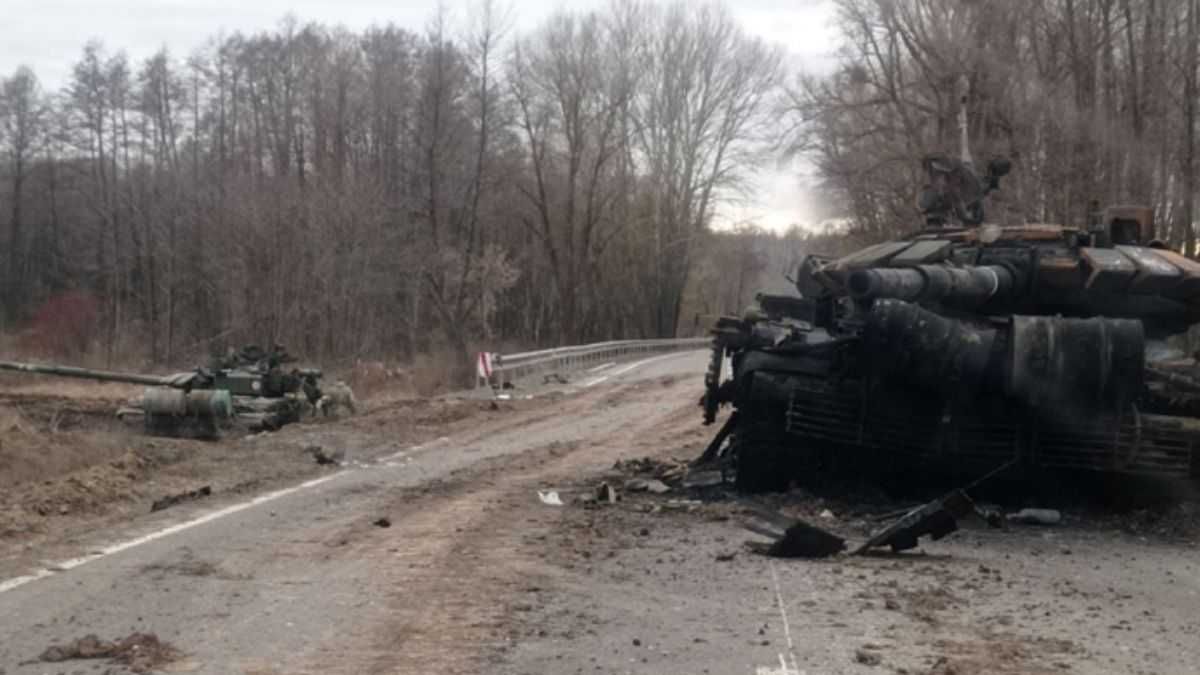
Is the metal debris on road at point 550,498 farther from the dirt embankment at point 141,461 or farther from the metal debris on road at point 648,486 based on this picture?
the dirt embankment at point 141,461

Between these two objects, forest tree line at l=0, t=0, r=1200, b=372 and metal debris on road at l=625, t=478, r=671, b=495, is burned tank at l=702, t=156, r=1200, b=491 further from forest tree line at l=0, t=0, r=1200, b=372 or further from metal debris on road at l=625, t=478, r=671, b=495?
forest tree line at l=0, t=0, r=1200, b=372

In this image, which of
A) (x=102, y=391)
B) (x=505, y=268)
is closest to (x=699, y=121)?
(x=505, y=268)

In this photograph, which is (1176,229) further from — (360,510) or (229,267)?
(229,267)

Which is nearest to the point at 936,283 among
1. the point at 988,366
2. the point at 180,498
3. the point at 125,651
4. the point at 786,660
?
the point at 988,366

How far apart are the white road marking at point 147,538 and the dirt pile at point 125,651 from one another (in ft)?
5.36

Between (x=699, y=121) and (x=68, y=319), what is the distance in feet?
88.9

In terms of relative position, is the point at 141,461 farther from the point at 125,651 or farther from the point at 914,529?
the point at 125,651

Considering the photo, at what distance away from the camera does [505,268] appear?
53.8 metres

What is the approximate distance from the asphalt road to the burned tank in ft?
7.30

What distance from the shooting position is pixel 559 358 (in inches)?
1373

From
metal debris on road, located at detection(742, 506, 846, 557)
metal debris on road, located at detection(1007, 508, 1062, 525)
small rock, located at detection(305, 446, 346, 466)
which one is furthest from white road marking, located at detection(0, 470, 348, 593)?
metal debris on road, located at detection(1007, 508, 1062, 525)

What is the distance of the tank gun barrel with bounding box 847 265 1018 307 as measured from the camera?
10422mm

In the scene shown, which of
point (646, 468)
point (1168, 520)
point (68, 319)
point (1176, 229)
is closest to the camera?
point (1168, 520)

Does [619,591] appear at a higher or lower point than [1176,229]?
lower
